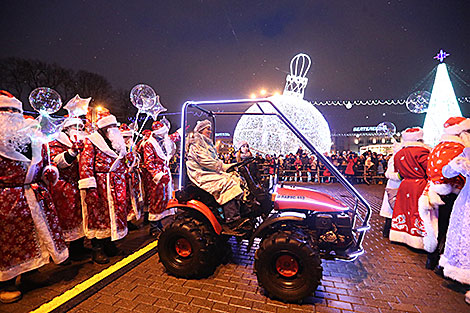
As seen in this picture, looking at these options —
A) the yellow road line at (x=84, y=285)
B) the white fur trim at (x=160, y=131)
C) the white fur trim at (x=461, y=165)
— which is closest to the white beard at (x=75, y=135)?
the white fur trim at (x=160, y=131)

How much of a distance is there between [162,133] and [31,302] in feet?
11.0

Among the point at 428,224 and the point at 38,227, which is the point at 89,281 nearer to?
the point at 38,227

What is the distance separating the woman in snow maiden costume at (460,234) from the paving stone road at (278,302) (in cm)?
30

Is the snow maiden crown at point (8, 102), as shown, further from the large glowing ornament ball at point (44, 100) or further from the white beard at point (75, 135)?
the white beard at point (75, 135)

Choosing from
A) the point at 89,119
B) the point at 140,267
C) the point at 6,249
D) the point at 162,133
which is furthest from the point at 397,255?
the point at 89,119

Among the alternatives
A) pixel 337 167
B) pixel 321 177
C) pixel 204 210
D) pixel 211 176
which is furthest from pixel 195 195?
pixel 337 167

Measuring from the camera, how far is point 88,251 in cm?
390

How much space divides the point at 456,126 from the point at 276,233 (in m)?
2.89

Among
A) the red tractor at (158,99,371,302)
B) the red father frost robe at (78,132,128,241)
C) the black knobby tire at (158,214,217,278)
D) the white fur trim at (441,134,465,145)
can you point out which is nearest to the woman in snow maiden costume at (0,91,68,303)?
the red father frost robe at (78,132,128,241)

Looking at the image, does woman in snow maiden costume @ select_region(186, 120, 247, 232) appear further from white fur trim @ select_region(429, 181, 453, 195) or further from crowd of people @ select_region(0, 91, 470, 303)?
white fur trim @ select_region(429, 181, 453, 195)

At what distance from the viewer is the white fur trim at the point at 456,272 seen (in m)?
2.62

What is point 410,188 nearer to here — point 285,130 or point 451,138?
point 451,138

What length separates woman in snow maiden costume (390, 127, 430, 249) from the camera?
3840mm

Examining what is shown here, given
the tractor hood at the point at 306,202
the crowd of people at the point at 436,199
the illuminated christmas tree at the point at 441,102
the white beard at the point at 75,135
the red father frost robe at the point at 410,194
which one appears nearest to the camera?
the crowd of people at the point at 436,199
